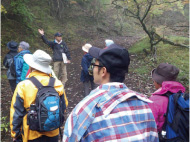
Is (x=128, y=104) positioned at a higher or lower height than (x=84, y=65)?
higher

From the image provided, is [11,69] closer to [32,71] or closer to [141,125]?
[32,71]

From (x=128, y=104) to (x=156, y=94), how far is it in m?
1.33

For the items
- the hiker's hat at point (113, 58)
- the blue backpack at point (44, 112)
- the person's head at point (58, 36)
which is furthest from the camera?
the person's head at point (58, 36)

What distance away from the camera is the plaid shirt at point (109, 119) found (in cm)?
130

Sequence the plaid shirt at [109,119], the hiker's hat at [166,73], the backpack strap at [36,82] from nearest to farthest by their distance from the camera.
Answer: the plaid shirt at [109,119] < the backpack strap at [36,82] < the hiker's hat at [166,73]

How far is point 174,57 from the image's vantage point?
33.6 ft

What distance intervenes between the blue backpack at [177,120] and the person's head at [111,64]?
114cm

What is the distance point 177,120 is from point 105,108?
4.49 ft

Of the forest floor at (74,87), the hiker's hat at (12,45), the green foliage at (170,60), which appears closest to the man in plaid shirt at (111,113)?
the forest floor at (74,87)

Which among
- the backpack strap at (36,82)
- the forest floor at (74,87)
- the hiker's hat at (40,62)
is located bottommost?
the forest floor at (74,87)

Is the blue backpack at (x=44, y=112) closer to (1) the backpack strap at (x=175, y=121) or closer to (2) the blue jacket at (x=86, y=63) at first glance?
(1) the backpack strap at (x=175, y=121)

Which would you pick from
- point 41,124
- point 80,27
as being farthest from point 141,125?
point 80,27

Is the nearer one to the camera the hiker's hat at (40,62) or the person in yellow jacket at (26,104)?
the person in yellow jacket at (26,104)

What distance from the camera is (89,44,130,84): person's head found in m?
1.53
